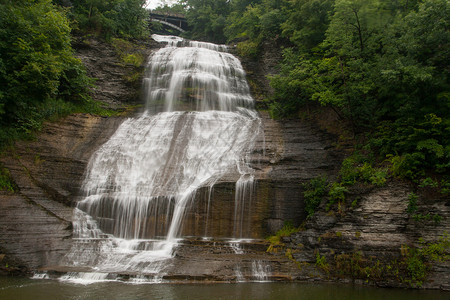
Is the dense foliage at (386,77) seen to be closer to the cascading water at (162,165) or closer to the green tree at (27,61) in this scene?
the cascading water at (162,165)

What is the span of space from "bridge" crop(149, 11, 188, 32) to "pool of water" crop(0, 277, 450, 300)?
4110 cm

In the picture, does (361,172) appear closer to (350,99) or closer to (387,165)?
(387,165)

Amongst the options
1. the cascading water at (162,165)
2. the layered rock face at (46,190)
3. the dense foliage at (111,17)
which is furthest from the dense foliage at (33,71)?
the dense foliage at (111,17)

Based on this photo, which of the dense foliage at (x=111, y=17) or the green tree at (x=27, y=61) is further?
the dense foliage at (x=111, y=17)

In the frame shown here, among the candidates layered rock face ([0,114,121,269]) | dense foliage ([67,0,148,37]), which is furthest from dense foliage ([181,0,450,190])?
dense foliage ([67,0,148,37])

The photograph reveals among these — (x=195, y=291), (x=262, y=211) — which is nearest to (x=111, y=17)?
(x=262, y=211)

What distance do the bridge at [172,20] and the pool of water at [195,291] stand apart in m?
41.1

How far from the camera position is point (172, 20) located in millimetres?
45906

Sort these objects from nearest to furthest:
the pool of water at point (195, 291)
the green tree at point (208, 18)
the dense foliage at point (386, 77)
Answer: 1. the pool of water at point (195, 291)
2. the dense foliage at point (386, 77)
3. the green tree at point (208, 18)

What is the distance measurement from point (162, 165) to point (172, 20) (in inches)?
1425

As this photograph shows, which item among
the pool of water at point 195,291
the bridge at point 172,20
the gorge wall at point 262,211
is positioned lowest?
the pool of water at point 195,291

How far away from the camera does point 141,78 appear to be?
76.3 ft

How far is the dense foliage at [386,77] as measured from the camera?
11.7 metres

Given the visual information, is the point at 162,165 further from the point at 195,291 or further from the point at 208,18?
the point at 208,18
